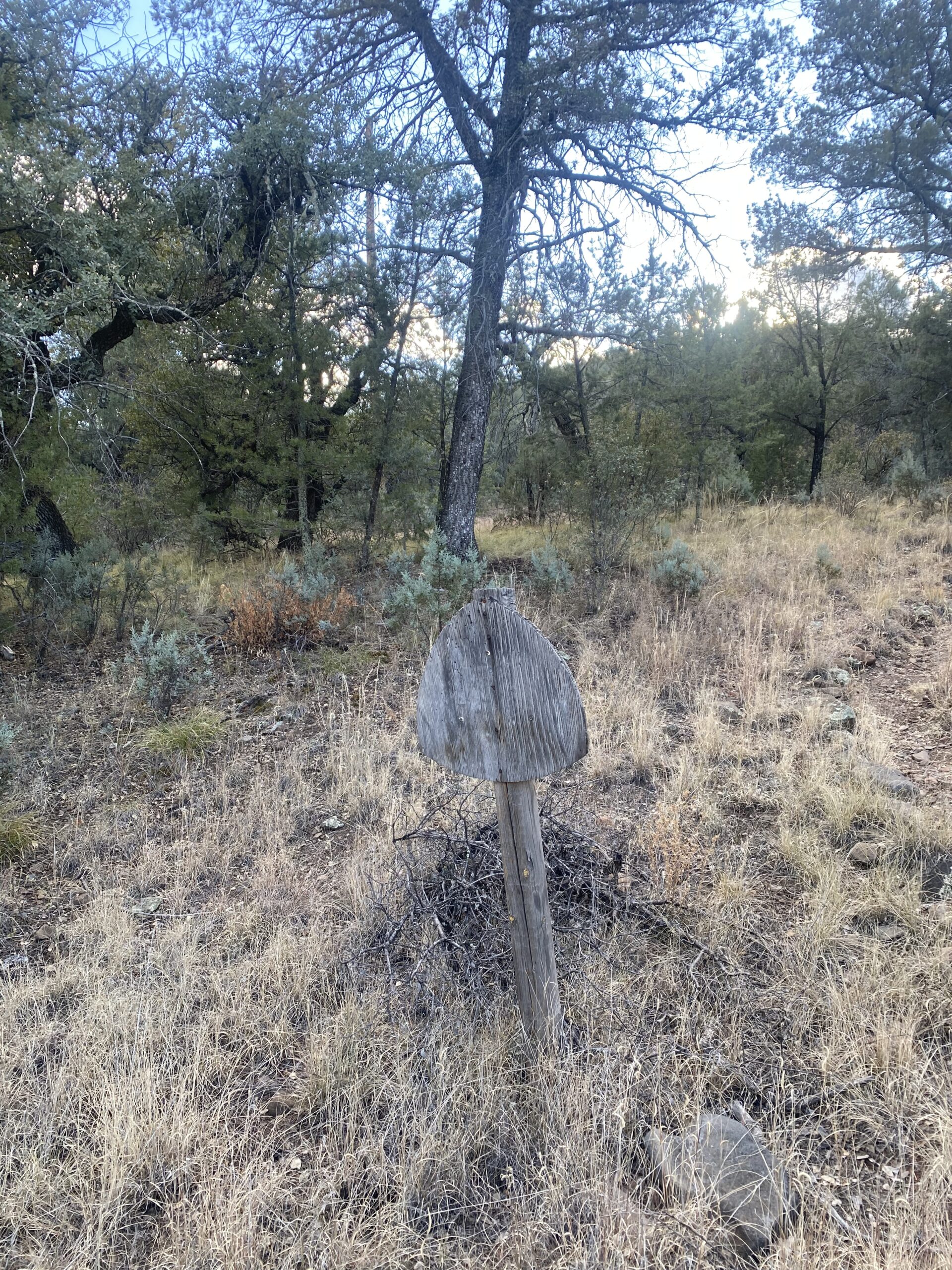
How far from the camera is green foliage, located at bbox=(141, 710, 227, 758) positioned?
4234 mm

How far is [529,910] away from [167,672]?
3.94 metres

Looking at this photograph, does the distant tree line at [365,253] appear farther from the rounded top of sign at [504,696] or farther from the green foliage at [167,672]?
the rounded top of sign at [504,696]

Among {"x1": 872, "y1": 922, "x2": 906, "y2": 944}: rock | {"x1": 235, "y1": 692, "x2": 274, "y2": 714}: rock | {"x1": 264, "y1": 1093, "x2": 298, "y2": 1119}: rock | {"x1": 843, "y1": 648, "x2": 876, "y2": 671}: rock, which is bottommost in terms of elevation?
{"x1": 264, "y1": 1093, "x2": 298, "y2": 1119}: rock

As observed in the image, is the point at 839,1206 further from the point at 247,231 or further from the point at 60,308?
the point at 247,231

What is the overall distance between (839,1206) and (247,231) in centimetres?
843

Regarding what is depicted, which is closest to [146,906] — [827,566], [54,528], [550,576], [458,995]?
[458,995]

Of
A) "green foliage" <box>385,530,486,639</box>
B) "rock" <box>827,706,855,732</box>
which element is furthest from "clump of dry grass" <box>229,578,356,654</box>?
"rock" <box>827,706,855,732</box>

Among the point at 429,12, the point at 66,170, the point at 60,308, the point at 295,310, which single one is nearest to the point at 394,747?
the point at 60,308

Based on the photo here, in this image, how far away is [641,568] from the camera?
841cm

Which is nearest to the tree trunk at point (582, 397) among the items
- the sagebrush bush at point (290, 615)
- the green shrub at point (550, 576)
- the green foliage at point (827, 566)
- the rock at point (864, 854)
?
the green shrub at point (550, 576)

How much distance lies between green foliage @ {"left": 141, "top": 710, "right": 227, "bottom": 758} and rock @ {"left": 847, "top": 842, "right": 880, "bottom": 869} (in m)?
3.67

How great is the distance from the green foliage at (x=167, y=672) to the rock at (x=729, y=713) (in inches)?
150

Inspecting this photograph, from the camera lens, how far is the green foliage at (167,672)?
4.79 m

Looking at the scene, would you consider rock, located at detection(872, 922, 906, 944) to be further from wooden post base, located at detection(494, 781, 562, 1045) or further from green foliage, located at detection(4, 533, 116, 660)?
green foliage, located at detection(4, 533, 116, 660)
